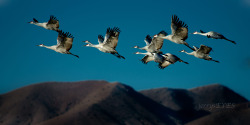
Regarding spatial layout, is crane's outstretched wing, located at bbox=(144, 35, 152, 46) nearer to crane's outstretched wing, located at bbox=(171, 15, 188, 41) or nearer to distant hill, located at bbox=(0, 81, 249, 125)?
crane's outstretched wing, located at bbox=(171, 15, 188, 41)

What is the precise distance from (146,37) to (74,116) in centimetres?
9073

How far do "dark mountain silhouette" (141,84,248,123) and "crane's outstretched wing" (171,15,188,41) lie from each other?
123 meters

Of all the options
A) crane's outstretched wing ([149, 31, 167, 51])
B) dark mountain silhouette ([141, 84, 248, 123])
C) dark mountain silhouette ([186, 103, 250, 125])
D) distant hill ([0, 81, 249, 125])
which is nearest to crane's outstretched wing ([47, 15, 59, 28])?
crane's outstretched wing ([149, 31, 167, 51])

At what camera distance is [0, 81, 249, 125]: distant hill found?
12200 centimetres

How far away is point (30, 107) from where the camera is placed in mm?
142375

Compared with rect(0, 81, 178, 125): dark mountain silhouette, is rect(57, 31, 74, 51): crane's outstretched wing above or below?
below

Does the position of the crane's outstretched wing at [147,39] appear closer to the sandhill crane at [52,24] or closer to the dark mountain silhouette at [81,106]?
the sandhill crane at [52,24]

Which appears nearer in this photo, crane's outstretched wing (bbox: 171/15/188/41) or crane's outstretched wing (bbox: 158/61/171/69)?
crane's outstretched wing (bbox: 171/15/188/41)

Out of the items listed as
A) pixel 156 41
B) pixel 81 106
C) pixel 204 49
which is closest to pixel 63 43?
pixel 156 41

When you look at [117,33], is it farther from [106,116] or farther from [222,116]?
[106,116]

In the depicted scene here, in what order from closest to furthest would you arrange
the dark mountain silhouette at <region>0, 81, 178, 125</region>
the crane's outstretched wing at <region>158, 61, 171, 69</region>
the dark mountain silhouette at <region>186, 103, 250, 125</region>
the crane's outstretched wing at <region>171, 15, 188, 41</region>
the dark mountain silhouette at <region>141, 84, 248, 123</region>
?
the crane's outstretched wing at <region>171, 15, 188, 41</region>
the crane's outstretched wing at <region>158, 61, 171, 69</region>
the dark mountain silhouette at <region>186, 103, 250, 125</region>
the dark mountain silhouette at <region>0, 81, 178, 125</region>
the dark mountain silhouette at <region>141, 84, 248, 123</region>

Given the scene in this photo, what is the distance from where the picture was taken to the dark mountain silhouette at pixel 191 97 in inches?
5802

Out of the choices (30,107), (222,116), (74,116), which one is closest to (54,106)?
(30,107)

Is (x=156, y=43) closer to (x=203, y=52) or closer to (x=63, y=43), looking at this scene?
(x=203, y=52)
